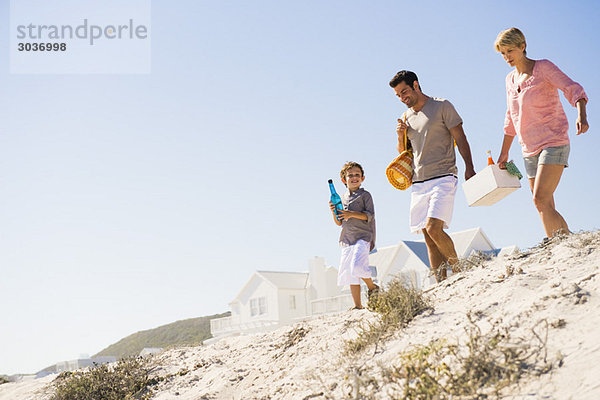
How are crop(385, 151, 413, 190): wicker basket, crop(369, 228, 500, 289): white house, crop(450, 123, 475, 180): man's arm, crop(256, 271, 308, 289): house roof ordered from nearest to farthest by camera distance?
crop(450, 123, 475, 180): man's arm, crop(385, 151, 413, 190): wicker basket, crop(369, 228, 500, 289): white house, crop(256, 271, 308, 289): house roof

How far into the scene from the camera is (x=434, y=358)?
3785 mm

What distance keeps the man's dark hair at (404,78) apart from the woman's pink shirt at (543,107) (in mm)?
1193

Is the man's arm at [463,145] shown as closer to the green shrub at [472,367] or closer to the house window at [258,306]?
the green shrub at [472,367]

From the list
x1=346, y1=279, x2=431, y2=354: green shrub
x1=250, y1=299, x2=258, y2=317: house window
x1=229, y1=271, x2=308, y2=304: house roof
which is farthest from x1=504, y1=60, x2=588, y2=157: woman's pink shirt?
x1=250, y1=299, x2=258, y2=317: house window

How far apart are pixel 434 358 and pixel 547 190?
2.21 meters

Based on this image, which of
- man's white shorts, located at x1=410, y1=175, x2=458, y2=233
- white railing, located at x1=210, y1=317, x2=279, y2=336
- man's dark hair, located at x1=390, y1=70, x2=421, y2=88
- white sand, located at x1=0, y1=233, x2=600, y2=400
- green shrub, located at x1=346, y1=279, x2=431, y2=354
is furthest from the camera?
white railing, located at x1=210, y1=317, x2=279, y2=336

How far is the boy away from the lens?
267 inches

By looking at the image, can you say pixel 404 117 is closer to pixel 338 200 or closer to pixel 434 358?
pixel 338 200

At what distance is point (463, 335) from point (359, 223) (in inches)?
122

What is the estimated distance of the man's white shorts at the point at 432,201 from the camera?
5770mm

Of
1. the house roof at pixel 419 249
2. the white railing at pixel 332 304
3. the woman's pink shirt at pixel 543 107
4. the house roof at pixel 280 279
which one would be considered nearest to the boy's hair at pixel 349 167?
the woman's pink shirt at pixel 543 107

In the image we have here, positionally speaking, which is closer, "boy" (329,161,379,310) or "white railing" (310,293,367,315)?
"boy" (329,161,379,310)

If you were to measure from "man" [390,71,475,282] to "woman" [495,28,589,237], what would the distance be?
0.58m

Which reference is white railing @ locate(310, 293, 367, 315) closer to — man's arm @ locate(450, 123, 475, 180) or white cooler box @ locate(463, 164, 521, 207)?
man's arm @ locate(450, 123, 475, 180)
